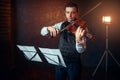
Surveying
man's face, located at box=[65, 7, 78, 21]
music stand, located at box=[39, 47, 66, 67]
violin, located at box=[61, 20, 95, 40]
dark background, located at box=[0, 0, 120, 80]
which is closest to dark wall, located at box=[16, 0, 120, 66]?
dark background, located at box=[0, 0, 120, 80]

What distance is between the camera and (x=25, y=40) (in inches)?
224

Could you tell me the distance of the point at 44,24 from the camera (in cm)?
555

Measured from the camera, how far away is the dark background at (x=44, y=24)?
529cm

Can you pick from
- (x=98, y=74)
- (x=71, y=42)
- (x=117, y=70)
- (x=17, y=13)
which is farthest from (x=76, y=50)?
(x=17, y=13)

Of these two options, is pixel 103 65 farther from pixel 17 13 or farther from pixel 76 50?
pixel 76 50

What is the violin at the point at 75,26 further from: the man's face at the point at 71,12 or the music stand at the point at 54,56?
the music stand at the point at 54,56

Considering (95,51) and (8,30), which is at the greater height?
(8,30)

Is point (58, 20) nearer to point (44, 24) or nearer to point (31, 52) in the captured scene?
point (44, 24)

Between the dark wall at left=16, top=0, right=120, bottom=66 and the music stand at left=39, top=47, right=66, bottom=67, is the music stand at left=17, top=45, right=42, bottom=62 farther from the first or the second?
the dark wall at left=16, top=0, right=120, bottom=66

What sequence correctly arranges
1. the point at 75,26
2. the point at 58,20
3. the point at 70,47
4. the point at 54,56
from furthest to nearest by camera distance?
the point at 58,20
the point at 75,26
the point at 70,47
the point at 54,56

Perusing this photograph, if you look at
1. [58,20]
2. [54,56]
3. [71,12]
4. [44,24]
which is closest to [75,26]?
[71,12]

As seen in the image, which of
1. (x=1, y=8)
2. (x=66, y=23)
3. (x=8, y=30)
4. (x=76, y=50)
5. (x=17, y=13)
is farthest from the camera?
(x=17, y=13)

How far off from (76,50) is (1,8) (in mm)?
2817

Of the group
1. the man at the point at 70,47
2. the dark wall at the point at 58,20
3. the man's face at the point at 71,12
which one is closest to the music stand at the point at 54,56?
the man at the point at 70,47
